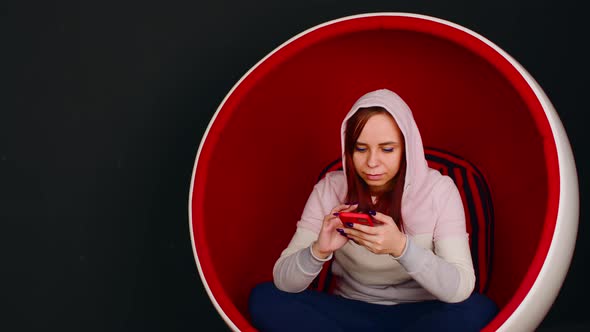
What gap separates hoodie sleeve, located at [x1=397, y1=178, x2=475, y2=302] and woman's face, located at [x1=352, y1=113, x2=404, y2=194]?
155 mm

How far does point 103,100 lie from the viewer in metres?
2.01

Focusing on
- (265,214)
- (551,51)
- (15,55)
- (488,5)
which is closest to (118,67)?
(15,55)

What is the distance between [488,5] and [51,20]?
1210mm

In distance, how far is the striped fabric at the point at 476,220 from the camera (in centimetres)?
179

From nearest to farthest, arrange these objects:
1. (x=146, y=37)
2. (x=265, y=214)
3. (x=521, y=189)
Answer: (x=521, y=189) → (x=265, y=214) → (x=146, y=37)

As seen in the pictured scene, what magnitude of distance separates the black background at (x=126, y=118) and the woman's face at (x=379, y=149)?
1.99 ft

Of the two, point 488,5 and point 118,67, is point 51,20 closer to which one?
point 118,67

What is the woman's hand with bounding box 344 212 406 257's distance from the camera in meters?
1.40

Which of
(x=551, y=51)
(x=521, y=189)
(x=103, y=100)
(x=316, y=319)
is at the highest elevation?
(x=551, y=51)

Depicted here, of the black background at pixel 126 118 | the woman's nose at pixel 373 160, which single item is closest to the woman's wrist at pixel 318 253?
the woman's nose at pixel 373 160

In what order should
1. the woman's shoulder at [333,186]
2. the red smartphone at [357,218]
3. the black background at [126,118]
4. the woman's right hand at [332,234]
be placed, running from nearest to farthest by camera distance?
the red smartphone at [357,218] → the woman's right hand at [332,234] → the woman's shoulder at [333,186] → the black background at [126,118]

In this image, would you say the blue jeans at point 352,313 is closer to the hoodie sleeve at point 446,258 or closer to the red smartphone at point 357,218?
the hoodie sleeve at point 446,258

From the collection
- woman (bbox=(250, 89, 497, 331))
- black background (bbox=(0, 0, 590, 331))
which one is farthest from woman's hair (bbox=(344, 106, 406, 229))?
black background (bbox=(0, 0, 590, 331))

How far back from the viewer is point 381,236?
1401 millimetres
